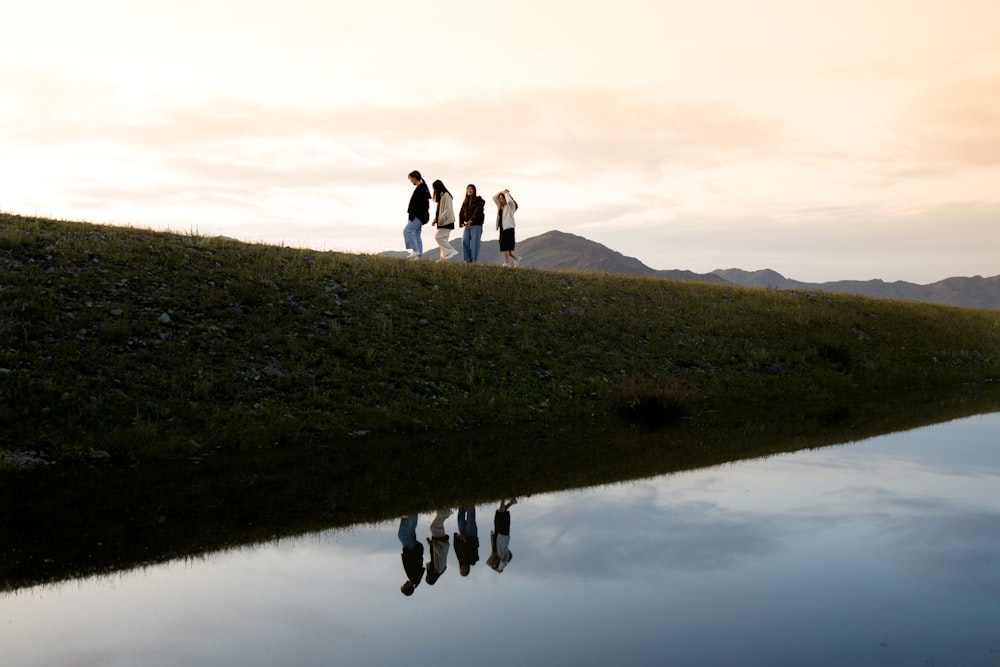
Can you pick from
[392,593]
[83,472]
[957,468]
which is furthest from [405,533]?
[957,468]

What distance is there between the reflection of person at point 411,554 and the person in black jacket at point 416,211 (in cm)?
2166

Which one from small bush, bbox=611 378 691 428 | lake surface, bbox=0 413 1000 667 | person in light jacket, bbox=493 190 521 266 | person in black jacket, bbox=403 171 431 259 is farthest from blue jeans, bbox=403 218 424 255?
lake surface, bbox=0 413 1000 667

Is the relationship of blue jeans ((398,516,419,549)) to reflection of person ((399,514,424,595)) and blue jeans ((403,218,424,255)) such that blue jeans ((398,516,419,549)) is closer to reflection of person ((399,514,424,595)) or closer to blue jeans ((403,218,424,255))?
Result: reflection of person ((399,514,424,595))

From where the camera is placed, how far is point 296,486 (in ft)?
46.3

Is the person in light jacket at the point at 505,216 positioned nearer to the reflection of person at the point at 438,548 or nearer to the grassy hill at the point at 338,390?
the grassy hill at the point at 338,390

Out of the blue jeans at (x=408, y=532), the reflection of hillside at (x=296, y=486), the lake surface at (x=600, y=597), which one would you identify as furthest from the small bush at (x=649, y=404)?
the blue jeans at (x=408, y=532)

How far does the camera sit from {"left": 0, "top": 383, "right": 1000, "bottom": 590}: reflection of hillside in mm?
10484

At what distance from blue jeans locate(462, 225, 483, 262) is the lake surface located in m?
22.9

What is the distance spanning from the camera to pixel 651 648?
723 cm

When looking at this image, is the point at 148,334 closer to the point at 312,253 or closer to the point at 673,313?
the point at 312,253

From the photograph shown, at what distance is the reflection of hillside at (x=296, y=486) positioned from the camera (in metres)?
10.5

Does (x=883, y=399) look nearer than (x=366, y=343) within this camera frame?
No

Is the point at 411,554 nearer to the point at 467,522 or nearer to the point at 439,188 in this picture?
the point at 467,522

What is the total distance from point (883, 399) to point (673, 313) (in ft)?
30.6
